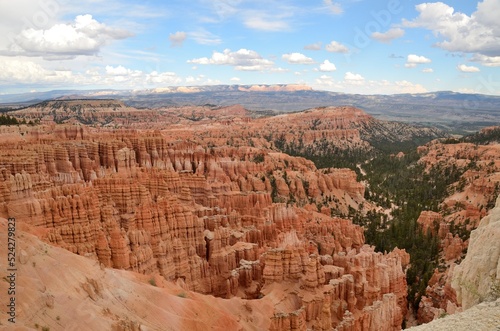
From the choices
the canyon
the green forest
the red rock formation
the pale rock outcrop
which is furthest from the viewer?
the green forest

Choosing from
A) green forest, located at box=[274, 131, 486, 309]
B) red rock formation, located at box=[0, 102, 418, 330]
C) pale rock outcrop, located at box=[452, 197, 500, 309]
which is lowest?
green forest, located at box=[274, 131, 486, 309]

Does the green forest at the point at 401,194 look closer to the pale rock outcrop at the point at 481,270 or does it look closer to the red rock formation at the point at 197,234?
the red rock formation at the point at 197,234

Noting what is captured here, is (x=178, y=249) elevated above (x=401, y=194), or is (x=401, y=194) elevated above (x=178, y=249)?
(x=178, y=249)

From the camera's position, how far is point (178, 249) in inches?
922

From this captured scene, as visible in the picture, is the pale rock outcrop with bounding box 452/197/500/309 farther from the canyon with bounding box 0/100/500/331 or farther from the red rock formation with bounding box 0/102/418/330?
the red rock formation with bounding box 0/102/418/330

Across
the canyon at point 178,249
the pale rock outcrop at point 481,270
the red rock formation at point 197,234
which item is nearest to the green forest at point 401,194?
the canyon at point 178,249

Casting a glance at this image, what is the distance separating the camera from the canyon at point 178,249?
13891 mm

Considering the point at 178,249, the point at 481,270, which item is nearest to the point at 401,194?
the point at 178,249

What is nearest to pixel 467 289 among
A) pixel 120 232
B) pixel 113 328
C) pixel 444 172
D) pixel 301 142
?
pixel 113 328

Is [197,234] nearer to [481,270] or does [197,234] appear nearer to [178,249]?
[178,249]

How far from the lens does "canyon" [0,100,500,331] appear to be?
13.9 m

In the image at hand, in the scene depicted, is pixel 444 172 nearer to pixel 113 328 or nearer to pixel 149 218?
pixel 149 218

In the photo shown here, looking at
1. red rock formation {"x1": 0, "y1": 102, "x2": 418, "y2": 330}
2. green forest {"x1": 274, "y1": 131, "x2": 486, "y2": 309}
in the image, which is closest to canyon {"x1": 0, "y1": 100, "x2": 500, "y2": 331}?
red rock formation {"x1": 0, "y1": 102, "x2": 418, "y2": 330}

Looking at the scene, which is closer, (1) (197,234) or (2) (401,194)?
(1) (197,234)
